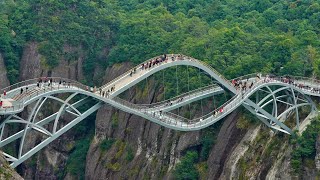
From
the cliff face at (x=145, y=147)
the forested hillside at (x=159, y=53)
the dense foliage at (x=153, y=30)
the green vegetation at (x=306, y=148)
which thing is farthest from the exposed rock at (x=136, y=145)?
the green vegetation at (x=306, y=148)

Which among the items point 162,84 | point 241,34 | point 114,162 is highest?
point 241,34

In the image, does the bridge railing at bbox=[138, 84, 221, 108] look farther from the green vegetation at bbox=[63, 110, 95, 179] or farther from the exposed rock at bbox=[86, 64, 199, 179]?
the green vegetation at bbox=[63, 110, 95, 179]

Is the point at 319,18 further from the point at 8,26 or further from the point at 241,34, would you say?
Result: the point at 8,26

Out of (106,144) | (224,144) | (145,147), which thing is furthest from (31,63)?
(224,144)

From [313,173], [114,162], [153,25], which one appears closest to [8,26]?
[153,25]

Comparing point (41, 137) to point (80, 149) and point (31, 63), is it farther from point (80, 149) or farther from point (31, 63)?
point (31, 63)

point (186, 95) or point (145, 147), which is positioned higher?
point (186, 95)
